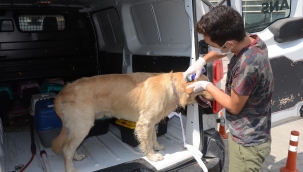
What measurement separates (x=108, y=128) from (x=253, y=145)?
7.02ft

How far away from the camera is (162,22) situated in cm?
331

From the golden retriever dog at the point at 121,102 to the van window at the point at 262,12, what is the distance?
0.89 m

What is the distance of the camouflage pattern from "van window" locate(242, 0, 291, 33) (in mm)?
783

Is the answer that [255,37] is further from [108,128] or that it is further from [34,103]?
[34,103]

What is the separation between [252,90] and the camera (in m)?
1.83

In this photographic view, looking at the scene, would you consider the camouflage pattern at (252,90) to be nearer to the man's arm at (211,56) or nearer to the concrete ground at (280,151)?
the man's arm at (211,56)

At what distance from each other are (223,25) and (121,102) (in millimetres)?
1421

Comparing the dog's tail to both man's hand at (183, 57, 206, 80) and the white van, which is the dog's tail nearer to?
the white van

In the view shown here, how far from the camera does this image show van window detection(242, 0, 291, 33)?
2686 mm

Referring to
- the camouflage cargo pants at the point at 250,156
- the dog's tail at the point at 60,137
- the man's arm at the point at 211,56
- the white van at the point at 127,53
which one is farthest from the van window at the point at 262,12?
the dog's tail at the point at 60,137

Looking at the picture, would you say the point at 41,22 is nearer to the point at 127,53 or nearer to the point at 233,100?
the point at 127,53

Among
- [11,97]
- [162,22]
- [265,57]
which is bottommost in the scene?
[11,97]

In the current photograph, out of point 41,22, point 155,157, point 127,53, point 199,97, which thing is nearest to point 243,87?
point 199,97

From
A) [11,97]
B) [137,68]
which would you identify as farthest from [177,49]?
[11,97]
